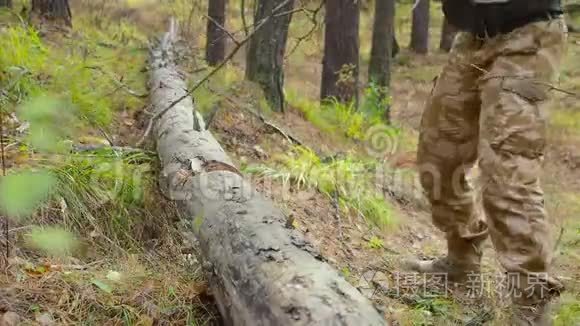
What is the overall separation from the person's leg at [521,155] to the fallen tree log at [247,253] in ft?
3.12

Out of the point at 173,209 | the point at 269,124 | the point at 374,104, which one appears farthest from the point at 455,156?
the point at 374,104

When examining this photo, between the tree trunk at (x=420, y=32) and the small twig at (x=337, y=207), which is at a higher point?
the tree trunk at (x=420, y=32)

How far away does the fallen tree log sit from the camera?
201cm

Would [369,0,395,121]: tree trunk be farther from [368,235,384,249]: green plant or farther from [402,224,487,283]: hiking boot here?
[402,224,487,283]: hiking boot

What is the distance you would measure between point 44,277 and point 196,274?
0.62m

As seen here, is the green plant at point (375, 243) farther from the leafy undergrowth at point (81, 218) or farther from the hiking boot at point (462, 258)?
the leafy undergrowth at point (81, 218)

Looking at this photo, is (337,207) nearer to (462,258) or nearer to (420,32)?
(462,258)

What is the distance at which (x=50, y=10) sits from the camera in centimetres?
812

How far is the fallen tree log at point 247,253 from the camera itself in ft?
6.58

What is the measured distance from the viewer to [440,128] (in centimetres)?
339

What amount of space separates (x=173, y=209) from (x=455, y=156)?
58.6 inches

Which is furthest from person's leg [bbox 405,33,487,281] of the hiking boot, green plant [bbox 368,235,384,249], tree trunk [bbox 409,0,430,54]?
tree trunk [bbox 409,0,430,54]

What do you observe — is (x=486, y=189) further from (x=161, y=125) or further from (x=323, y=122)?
(x=323, y=122)

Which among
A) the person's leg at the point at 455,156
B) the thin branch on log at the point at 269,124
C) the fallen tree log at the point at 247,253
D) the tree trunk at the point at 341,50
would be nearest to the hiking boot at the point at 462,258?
the person's leg at the point at 455,156
